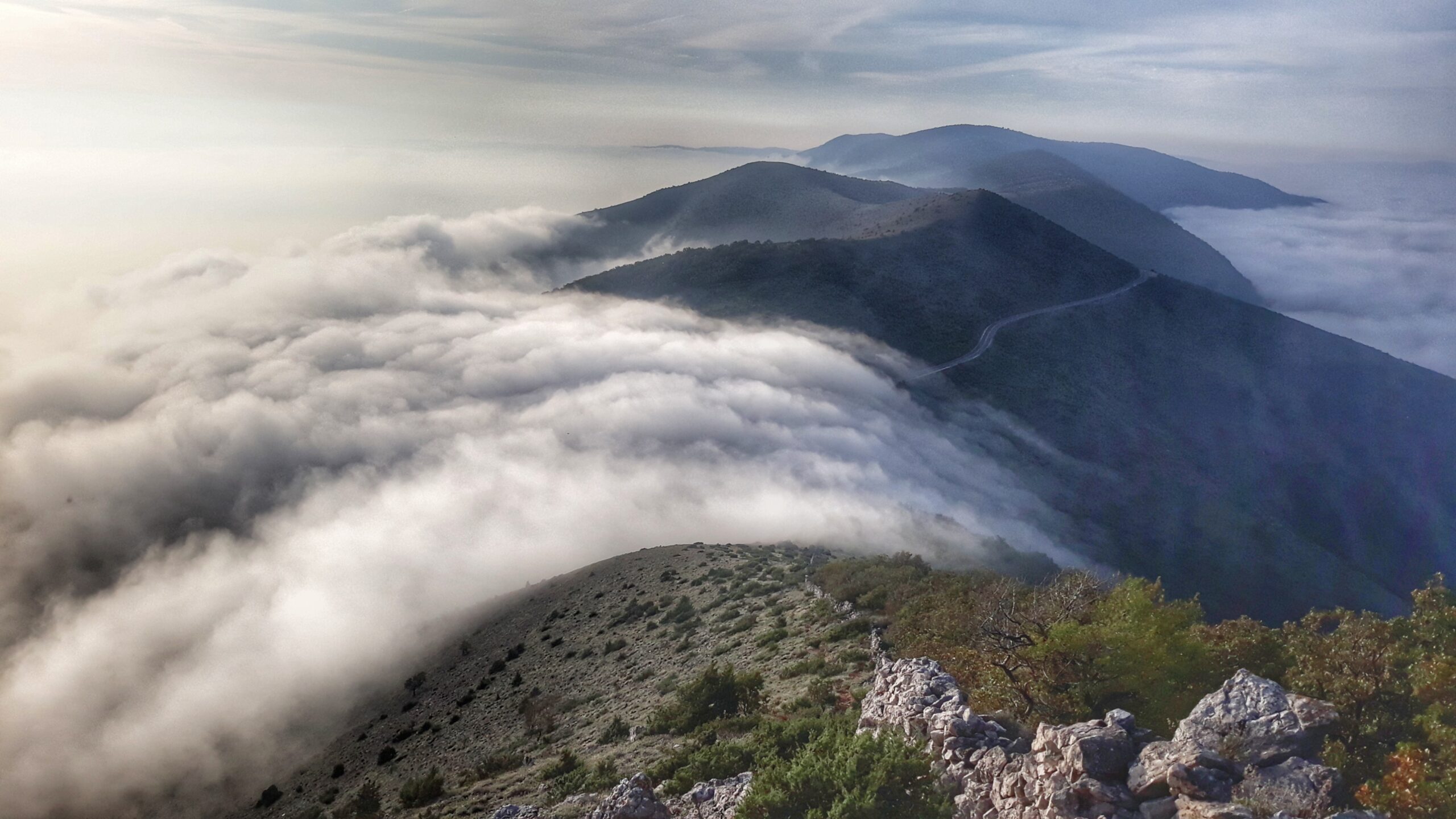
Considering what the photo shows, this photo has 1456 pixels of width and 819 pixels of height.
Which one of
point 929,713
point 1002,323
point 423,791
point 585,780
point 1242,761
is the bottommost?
point 423,791

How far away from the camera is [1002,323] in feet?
275

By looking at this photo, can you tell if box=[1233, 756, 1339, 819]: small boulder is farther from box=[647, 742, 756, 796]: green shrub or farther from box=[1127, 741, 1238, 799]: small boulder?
box=[647, 742, 756, 796]: green shrub

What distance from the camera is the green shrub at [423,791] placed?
2067 cm

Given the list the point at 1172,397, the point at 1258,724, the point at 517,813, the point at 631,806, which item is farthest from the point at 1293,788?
the point at 1172,397

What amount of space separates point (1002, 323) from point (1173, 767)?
261ft

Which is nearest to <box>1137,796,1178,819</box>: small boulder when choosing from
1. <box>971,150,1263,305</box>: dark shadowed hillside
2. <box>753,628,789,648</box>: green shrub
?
<box>753,628,789,648</box>: green shrub

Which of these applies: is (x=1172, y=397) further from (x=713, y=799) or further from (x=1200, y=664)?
(x=713, y=799)

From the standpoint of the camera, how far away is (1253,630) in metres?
13.4

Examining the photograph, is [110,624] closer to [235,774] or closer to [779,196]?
[235,774]

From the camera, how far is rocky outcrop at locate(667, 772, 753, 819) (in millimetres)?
13484

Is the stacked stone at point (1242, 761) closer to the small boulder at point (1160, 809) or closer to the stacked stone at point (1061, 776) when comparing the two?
the small boulder at point (1160, 809)

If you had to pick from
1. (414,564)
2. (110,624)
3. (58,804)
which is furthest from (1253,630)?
(110,624)

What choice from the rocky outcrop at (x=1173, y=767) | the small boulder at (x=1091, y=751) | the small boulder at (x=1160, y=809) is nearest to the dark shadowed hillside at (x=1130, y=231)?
the rocky outcrop at (x=1173, y=767)

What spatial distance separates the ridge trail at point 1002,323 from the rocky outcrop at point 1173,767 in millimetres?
67585
